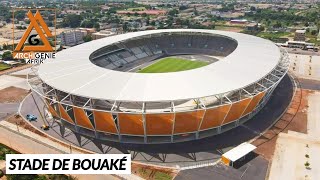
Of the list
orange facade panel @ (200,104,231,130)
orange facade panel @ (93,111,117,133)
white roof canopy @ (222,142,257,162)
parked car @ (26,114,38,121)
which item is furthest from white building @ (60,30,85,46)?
white roof canopy @ (222,142,257,162)

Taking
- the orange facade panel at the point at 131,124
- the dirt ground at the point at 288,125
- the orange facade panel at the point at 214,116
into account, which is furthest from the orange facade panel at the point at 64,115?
the dirt ground at the point at 288,125

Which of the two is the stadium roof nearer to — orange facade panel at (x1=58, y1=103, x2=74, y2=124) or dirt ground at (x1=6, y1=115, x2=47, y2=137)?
orange facade panel at (x1=58, y1=103, x2=74, y2=124)

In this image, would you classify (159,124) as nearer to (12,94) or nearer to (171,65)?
(171,65)

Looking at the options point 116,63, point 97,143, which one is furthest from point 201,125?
point 116,63

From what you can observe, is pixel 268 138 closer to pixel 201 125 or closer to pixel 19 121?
pixel 201 125
